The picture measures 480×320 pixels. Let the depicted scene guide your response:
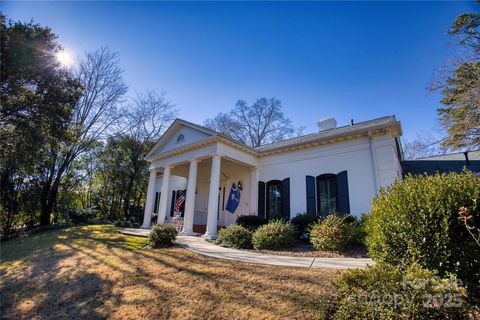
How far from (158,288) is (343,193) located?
27.0 feet

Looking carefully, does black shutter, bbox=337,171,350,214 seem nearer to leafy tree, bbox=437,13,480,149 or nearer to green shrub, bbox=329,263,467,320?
green shrub, bbox=329,263,467,320

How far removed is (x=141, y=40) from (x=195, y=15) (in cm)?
249

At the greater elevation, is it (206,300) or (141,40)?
(141,40)

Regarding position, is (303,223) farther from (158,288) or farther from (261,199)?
(158,288)

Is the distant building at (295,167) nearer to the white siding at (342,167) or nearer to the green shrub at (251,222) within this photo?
the white siding at (342,167)

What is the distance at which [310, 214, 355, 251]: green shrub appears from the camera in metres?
7.52

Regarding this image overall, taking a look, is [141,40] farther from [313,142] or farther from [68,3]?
[313,142]

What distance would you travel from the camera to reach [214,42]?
9430 mm

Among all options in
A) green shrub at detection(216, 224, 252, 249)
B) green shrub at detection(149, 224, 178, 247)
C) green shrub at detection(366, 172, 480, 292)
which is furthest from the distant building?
green shrub at detection(366, 172, 480, 292)

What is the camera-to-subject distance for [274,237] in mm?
8344

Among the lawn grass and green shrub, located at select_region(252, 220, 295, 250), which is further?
green shrub, located at select_region(252, 220, 295, 250)

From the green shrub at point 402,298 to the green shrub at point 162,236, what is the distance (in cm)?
640

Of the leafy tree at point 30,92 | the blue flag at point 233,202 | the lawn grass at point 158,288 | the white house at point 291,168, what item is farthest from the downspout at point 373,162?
the leafy tree at point 30,92

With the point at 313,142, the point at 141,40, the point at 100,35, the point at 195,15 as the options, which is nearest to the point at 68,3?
the point at 100,35
